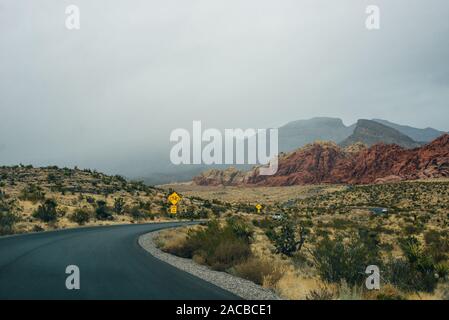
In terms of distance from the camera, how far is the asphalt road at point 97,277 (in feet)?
30.0

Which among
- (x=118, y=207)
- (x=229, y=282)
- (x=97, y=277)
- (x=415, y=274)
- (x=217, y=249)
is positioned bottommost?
(x=118, y=207)

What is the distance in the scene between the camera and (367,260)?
13.7m

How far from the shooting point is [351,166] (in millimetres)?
146500

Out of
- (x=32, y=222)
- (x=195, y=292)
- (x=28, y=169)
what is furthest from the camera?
(x=28, y=169)

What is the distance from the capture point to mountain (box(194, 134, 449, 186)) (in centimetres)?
12019

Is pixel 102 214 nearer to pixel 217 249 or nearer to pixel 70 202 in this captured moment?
pixel 70 202

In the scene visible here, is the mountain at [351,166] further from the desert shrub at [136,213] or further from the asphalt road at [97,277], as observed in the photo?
the asphalt road at [97,277]

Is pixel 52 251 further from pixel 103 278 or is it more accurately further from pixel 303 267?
pixel 303 267

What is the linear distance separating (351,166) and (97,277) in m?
143

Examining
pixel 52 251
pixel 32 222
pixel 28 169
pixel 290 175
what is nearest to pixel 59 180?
pixel 28 169

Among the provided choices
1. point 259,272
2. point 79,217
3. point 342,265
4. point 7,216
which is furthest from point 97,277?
point 79,217

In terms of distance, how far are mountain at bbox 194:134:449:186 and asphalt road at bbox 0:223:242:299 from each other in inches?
4265

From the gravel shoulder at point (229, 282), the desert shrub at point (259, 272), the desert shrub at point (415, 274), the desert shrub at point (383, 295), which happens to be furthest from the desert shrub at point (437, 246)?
the gravel shoulder at point (229, 282)
